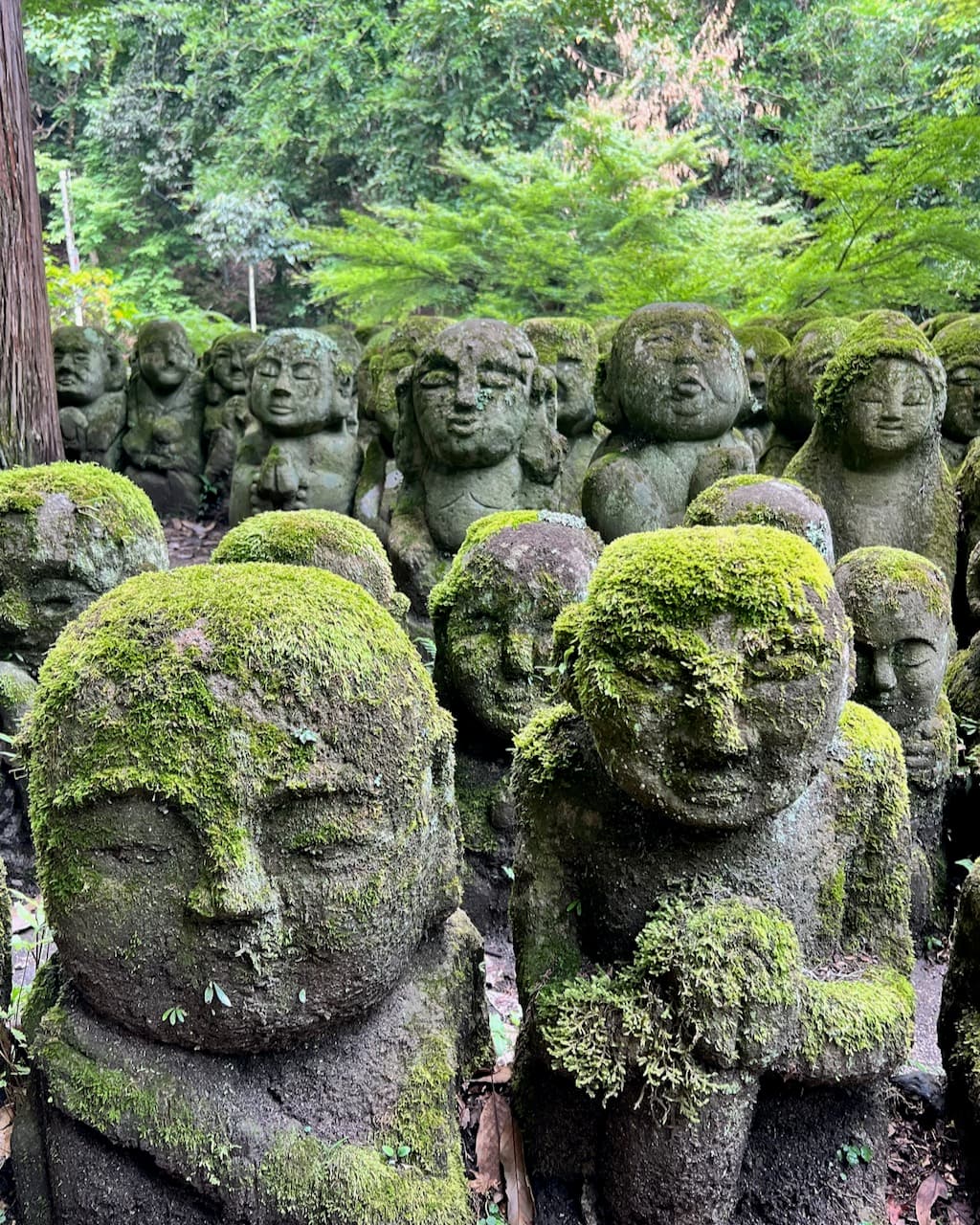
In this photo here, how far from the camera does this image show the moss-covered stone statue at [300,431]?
8414 mm

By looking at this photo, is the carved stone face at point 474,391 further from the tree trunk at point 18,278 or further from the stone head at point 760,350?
the stone head at point 760,350

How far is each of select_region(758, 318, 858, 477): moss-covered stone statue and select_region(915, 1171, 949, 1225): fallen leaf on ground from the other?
4.87m

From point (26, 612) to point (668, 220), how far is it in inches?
471

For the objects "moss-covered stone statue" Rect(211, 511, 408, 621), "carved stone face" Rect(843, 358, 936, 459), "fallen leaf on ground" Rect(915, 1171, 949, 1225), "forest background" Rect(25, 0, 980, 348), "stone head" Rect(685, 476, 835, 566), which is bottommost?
"fallen leaf on ground" Rect(915, 1171, 949, 1225)

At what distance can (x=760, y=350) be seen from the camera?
900 cm

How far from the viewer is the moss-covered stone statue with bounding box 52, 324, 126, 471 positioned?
36.5ft

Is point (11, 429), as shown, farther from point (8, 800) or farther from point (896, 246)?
point (896, 246)

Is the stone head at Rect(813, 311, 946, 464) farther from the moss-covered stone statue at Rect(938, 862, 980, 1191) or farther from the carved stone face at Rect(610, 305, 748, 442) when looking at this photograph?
the moss-covered stone statue at Rect(938, 862, 980, 1191)

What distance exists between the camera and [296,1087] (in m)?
2.08

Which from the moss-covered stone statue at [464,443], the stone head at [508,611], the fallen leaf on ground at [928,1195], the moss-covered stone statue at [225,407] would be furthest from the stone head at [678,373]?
the moss-covered stone statue at [225,407]

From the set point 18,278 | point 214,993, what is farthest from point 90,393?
point 214,993

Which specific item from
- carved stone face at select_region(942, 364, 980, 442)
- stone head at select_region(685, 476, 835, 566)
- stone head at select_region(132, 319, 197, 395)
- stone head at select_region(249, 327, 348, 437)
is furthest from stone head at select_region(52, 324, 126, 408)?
stone head at select_region(685, 476, 835, 566)

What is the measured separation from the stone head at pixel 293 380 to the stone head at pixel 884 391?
4.31 metres

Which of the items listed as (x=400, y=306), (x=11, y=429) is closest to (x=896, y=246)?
(x=400, y=306)
